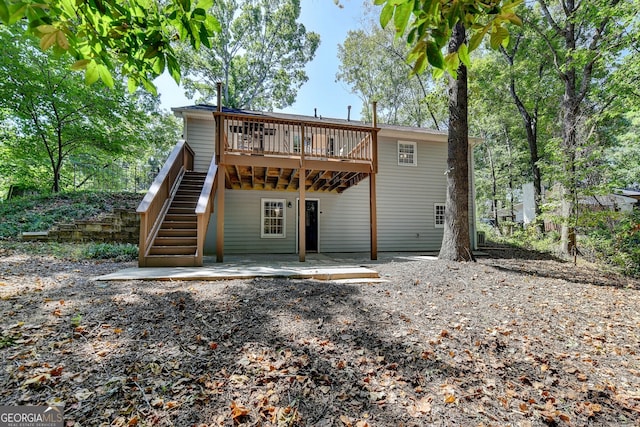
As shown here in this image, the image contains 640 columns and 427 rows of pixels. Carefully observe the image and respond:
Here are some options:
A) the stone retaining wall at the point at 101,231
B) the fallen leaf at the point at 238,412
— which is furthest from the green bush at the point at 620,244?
the stone retaining wall at the point at 101,231

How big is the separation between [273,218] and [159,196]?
4013 millimetres

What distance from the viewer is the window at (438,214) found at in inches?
422

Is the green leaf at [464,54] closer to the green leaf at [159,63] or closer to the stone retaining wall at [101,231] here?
the green leaf at [159,63]

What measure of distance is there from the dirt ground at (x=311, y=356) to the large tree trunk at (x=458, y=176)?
2.16m

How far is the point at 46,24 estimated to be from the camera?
4.19 ft

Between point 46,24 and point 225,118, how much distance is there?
5.33 metres

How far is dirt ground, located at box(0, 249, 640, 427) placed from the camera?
1688mm

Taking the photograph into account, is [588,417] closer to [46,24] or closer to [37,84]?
[46,24]

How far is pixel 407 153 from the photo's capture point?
10.5 metres

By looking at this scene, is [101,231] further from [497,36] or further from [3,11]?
[497,36]

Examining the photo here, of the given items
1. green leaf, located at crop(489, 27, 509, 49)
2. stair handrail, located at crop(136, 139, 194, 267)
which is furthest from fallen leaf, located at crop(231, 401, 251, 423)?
stair handrail, located at crop(136, 139, 194, 267)

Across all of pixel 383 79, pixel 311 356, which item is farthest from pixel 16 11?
pixel 383 79

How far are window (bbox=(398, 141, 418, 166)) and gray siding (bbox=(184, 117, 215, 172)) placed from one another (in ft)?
22.2

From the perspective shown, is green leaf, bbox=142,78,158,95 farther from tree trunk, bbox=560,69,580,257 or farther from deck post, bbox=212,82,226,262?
tree trunk, bbox=560,69,580,257
